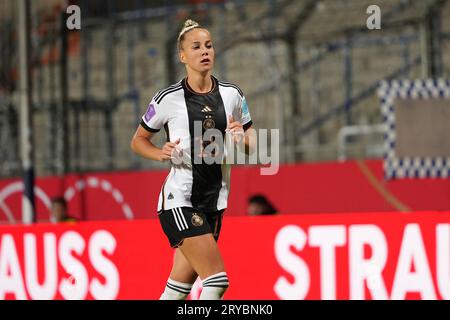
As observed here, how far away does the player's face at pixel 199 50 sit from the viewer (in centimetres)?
710

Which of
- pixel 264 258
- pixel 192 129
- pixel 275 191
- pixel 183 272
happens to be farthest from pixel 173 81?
pixel 192 129

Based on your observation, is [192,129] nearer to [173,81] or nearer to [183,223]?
[183,223]

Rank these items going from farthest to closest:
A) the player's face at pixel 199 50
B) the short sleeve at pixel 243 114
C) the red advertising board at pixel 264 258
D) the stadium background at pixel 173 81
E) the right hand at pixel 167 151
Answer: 1. the stadium background at pixel 173 81
2. the red advertising board at pixel 264 258
3. the short sleeve at pixel 243 114
4. the player's face at pixel 199 50
5. the right hand at pixel 167 151

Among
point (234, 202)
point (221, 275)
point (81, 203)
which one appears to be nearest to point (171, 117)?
point (221, 275)

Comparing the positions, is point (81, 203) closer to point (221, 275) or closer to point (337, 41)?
point (337, 41)

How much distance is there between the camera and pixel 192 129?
7.16 meters

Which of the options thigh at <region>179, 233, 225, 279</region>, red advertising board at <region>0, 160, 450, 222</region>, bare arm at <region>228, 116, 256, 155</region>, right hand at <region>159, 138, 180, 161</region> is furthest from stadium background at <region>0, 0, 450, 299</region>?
right hand at <region>159, 138, 180, 161</region>

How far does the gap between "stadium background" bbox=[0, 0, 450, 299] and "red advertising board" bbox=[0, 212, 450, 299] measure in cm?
3

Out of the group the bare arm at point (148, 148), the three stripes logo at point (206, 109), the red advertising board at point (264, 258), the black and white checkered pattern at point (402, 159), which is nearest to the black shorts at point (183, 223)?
the bare arm at point (148, 148)

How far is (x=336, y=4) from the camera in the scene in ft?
51.6

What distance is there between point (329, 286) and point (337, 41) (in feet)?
22.8

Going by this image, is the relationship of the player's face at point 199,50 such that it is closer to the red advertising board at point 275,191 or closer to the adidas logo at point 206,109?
the adidas logo at point 206,109

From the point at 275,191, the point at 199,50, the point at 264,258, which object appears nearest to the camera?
the point at 199,50

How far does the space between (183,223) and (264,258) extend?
2.48m
